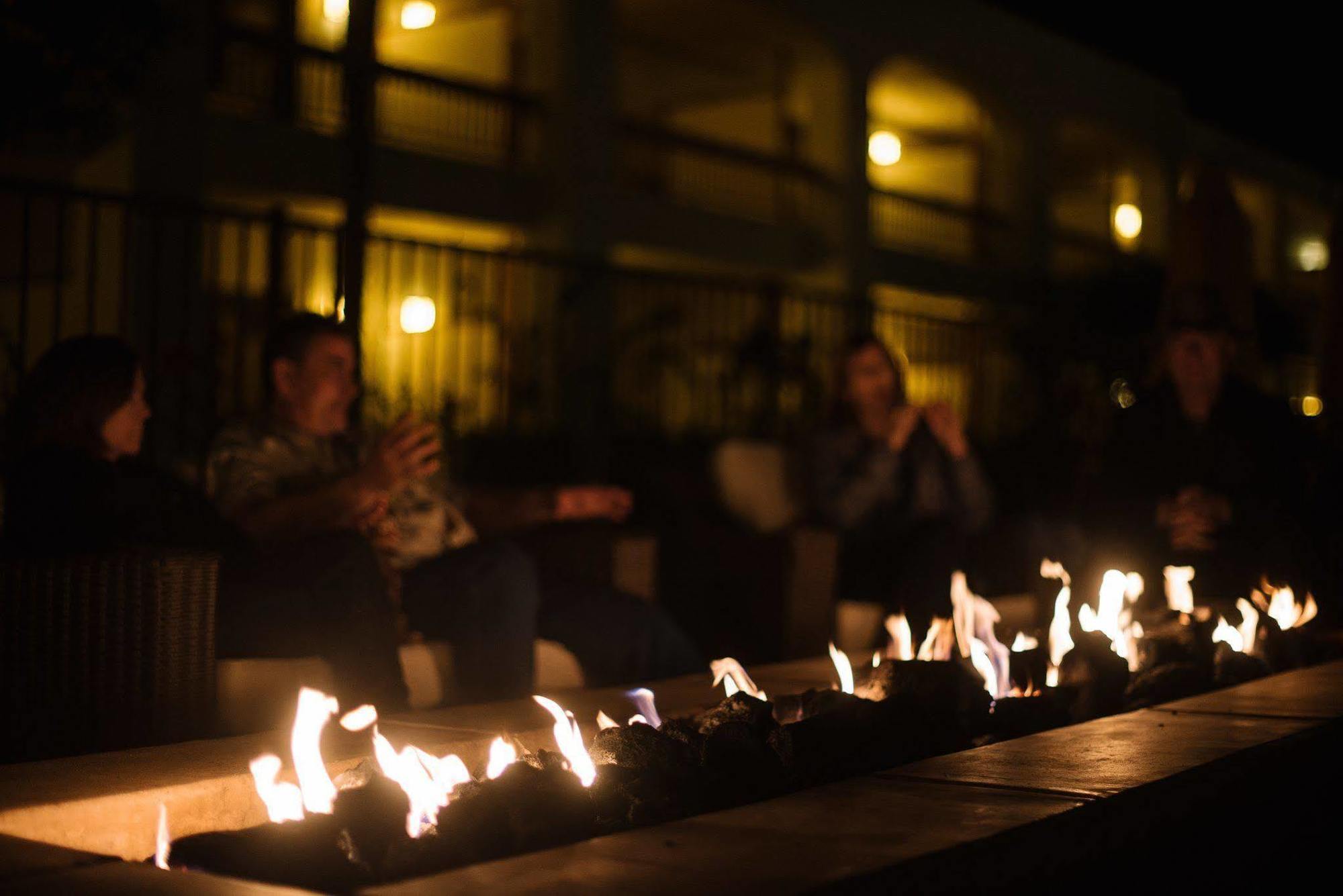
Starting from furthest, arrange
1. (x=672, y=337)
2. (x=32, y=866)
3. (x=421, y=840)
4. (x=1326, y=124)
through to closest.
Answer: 1. (x=1326, y=124)
2. (x=672, y=337)
3. (x=421, y=840)
4. (x=32, y=866)

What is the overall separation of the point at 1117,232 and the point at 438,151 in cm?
1153

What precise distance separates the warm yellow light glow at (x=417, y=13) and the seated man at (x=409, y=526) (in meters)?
11.4

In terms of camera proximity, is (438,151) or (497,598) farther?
(438,151)

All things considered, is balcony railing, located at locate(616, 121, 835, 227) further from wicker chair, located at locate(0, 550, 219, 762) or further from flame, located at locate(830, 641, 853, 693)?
wicker chair, located at locate(0, 550, 219, 762)

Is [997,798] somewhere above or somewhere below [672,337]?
below

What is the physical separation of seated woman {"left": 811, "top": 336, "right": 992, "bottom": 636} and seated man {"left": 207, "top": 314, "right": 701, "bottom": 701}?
1.03 meters

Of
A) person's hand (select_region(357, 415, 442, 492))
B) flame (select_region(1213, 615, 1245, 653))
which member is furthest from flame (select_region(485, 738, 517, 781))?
flame (select_region(1213, 615, 1245, 653))

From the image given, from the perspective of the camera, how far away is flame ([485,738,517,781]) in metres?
2.42

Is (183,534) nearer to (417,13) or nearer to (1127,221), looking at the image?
(417,13)

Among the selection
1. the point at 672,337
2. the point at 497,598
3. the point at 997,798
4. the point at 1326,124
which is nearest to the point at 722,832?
the point at 997,798

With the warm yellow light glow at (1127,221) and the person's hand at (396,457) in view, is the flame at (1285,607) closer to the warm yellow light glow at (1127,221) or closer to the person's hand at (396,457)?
the person's hand at (396,457)

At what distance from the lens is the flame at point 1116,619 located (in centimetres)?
371

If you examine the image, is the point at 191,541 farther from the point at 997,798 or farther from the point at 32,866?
the point at 997,798

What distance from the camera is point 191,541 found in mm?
3428
